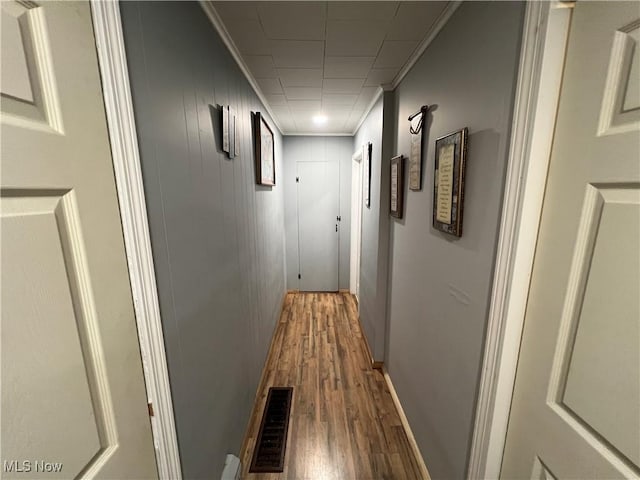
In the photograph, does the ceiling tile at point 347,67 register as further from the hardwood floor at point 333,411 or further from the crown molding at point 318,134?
the hardwood floor at point 333,411

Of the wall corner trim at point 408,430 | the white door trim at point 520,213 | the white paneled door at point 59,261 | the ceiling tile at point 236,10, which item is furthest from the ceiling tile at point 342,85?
the wall corner trim at point 408,430

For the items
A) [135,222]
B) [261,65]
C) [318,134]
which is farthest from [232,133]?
[318,134]

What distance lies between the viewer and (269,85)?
6.60ft

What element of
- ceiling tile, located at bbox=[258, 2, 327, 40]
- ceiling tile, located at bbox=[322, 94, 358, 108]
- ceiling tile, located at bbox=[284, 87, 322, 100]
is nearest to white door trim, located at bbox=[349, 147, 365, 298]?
ceiling tile, located at bbox=[322, 94, 358, 108]

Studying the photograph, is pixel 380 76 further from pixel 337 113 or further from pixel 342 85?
pixel 337 113

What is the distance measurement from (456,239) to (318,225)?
2.84 meters

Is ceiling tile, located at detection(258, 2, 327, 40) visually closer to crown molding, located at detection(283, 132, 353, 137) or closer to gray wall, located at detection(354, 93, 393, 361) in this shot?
gray wall, located at detection(354, 93, 393, 361)

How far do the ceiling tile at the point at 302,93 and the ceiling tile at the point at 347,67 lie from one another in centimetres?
30

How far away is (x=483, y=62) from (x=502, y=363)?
1057mm

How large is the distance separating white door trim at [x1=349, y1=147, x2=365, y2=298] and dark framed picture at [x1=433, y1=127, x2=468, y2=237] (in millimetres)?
1995

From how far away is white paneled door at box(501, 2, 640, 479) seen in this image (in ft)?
1.82

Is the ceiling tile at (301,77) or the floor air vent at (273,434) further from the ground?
the ceiling tile at (301,77)

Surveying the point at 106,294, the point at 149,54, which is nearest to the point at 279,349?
the point at 106,294

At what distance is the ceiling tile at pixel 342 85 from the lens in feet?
6.28
